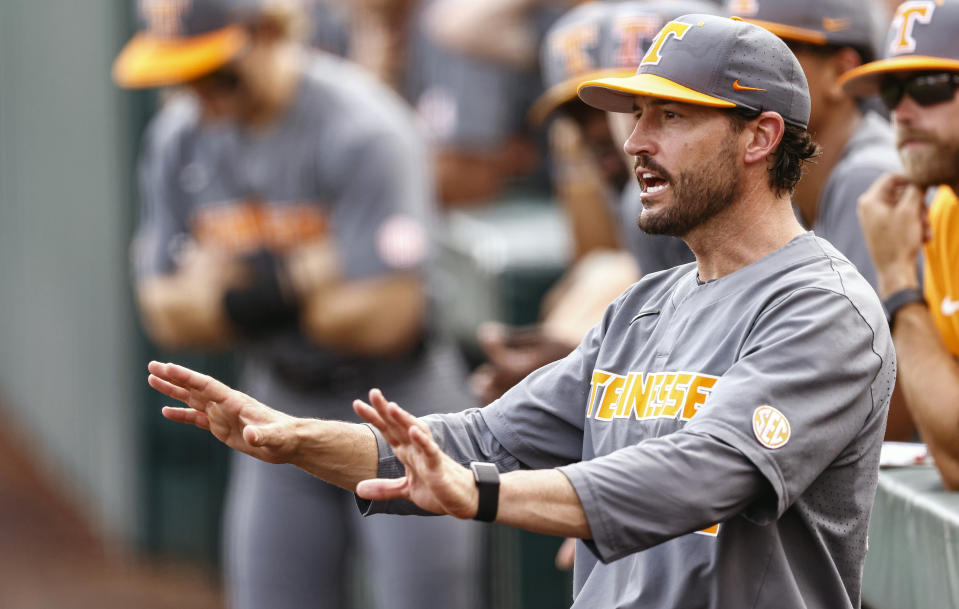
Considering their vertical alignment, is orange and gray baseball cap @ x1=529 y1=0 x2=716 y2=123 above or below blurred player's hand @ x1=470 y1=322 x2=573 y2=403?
above

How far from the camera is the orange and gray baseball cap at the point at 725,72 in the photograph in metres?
2.46

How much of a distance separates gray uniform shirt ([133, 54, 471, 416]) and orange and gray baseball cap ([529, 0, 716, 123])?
559 millimetres

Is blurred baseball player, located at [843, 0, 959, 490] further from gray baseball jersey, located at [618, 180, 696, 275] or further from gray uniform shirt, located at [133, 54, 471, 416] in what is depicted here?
gray uniform shirt, located at [133, 54, 471, 416]

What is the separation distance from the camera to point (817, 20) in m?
3.63

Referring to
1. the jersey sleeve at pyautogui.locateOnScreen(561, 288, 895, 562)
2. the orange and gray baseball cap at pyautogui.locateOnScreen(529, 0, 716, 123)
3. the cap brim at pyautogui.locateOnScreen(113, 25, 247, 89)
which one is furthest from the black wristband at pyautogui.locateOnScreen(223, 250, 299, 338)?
the jersey sleeve at pyautogui.locateOnScreen(561, 288, 895, 562)

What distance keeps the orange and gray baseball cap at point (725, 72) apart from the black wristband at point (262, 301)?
2.58 metres

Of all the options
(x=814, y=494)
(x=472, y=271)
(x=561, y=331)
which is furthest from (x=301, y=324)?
(x=814, y=494)

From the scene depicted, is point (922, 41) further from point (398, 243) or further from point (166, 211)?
point (166, 211)

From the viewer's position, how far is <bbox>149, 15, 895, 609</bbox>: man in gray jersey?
2.20 meters

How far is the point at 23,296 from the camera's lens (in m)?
12.6

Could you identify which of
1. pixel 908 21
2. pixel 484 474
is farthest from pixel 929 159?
pixel 484 474

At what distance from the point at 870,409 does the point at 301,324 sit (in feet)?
9.55

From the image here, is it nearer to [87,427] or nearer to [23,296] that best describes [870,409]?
[87,427]

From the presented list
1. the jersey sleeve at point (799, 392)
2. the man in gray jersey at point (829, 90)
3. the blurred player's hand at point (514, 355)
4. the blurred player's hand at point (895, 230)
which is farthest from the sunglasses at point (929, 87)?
the blurred player's hand at point (514, 355)
